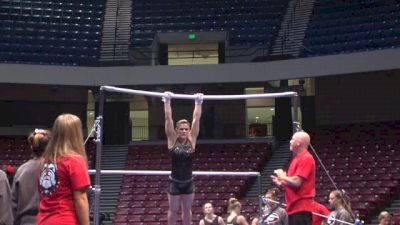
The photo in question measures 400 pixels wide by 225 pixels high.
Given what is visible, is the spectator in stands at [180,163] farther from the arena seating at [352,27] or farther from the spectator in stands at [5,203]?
the arena seating at [352,27]

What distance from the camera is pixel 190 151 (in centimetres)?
948

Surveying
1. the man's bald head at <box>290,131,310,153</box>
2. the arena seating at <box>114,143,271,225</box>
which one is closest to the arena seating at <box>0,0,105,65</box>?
the arena seating at <box>114,143,271,225</box>

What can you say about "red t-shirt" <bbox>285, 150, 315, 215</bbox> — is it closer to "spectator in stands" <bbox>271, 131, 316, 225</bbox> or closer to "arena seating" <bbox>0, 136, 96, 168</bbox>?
"spectator in stands" <bbox>271, 131, 316, 225</bbox>

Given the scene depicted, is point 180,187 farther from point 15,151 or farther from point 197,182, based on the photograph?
point 15,151

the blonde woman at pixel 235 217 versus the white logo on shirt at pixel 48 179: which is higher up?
the white logo on shirt at pixel 48 179

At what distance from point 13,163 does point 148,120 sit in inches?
248

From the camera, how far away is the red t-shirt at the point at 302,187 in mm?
7211

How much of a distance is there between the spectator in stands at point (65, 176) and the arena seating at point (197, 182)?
15.1 metres

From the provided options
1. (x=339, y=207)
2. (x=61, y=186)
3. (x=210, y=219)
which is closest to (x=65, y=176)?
(x=61, y=186)

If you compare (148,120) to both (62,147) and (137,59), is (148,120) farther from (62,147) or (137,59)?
(62,147)

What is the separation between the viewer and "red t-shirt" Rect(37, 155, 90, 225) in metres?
5.13

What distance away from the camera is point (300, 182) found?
719cm

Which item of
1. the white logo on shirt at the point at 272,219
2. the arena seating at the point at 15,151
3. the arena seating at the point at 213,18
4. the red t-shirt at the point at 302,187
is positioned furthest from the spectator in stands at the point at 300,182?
the arena seating at the point at 213,18

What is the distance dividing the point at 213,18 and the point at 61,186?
23.8 meters
